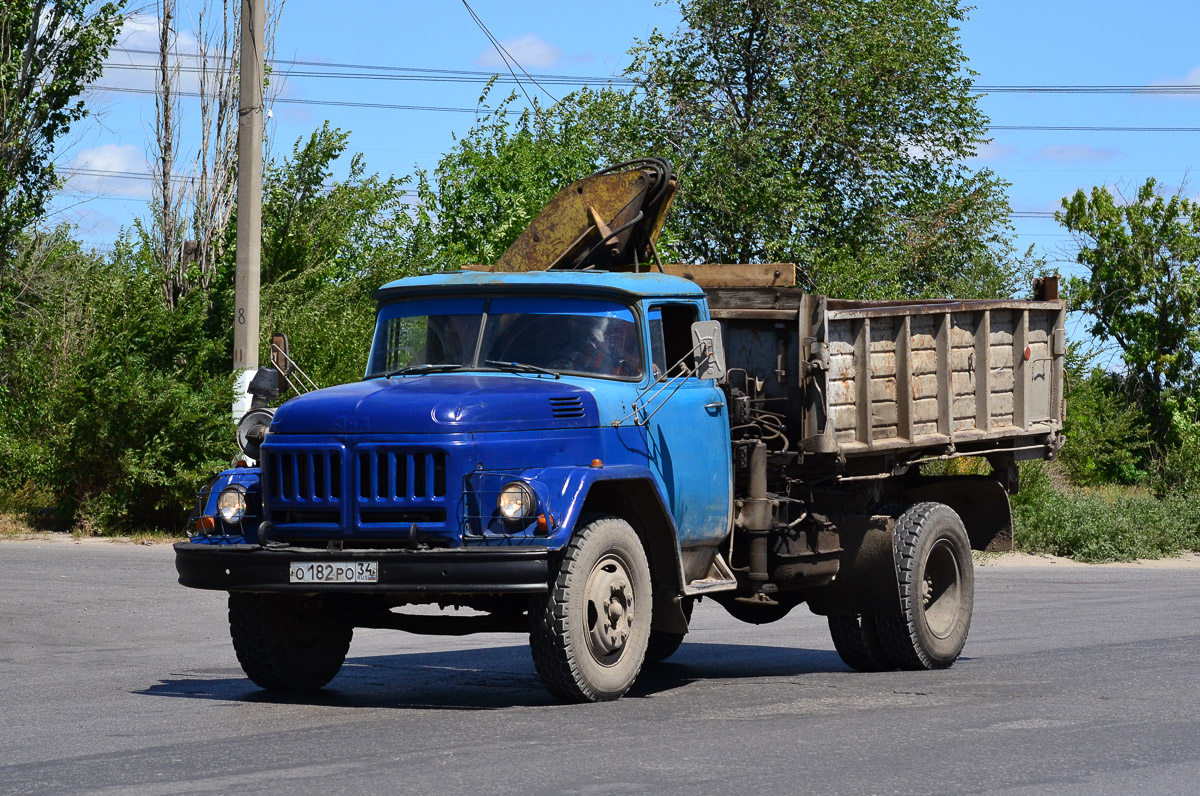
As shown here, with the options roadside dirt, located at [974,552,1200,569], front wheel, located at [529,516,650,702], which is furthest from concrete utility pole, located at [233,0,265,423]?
roadside dirt, located at [974,552,1200,569]

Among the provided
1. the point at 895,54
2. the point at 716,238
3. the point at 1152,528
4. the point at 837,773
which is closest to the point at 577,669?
the point at 837,773

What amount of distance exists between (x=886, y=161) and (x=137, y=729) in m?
32.5

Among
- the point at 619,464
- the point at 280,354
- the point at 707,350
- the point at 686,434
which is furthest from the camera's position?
the point at 280,354

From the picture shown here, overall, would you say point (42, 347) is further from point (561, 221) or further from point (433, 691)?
point (433, 691)

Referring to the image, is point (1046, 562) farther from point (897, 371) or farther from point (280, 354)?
point (280, 354)

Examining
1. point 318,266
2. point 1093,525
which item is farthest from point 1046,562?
point 318,266

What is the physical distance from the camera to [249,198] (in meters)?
17.2

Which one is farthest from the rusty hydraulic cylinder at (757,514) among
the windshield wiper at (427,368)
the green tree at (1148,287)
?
the green tree at (1148,287)

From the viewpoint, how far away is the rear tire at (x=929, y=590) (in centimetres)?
1096

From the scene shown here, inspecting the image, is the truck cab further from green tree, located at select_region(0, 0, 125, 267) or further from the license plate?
green tree, located at select_region(0, 0, 125, 267)

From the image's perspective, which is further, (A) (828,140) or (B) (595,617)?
(A) (828,140)

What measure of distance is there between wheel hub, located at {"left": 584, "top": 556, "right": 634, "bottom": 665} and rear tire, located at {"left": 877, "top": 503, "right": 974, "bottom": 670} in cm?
302

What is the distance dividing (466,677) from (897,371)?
12.3 ft

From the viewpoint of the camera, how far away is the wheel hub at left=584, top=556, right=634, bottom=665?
8312 mm
